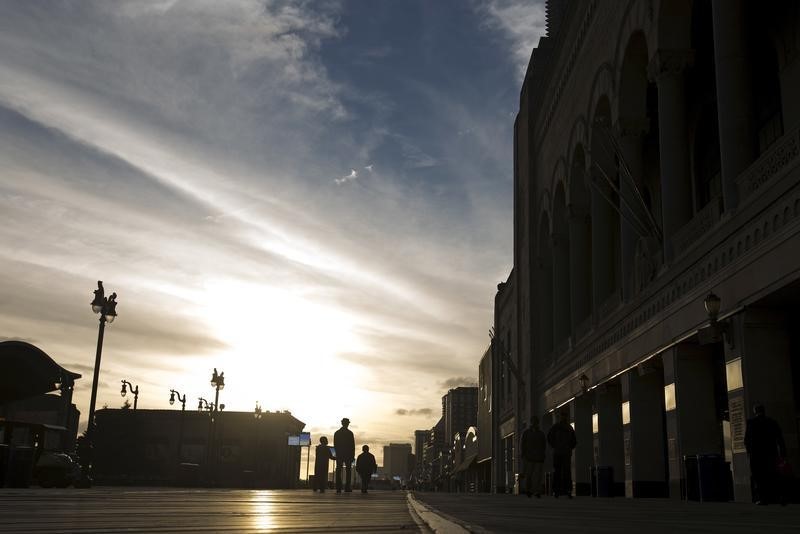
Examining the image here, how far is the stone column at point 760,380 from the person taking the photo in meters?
15.9

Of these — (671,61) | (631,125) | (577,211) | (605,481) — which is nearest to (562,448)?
(605,481)

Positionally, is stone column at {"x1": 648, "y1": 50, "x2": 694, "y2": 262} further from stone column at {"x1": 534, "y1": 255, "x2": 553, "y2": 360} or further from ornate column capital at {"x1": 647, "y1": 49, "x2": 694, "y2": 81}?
stone column at {"x1": 534, "y1": 255, "x2": 553, "y2": 360}

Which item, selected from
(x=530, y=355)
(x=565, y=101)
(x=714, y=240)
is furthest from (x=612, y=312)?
(x=530, y=355)

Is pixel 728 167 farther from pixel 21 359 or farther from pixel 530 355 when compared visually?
pixel 530 355

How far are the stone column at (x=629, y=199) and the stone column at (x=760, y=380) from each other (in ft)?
27.6

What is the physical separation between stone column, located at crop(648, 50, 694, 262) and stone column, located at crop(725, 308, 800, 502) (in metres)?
5.49

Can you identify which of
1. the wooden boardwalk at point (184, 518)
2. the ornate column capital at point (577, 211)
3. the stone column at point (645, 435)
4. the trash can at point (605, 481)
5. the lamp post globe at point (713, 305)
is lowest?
the wooden boardwalk at point (184, 518)

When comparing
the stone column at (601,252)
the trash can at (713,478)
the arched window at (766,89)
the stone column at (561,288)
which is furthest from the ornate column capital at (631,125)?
the stone column at (561,288)

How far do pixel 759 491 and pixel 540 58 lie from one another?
3341 cm

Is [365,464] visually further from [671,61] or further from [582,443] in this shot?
[671,61]

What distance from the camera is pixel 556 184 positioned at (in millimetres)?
38312

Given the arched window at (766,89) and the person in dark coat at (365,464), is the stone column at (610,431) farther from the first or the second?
the arched window at (766,89)

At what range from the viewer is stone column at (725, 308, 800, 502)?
15891 mm

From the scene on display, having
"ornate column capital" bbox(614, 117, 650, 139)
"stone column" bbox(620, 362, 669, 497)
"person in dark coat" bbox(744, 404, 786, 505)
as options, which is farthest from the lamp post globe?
"ornate column capital" bbox(614, 117, 650, 139)
